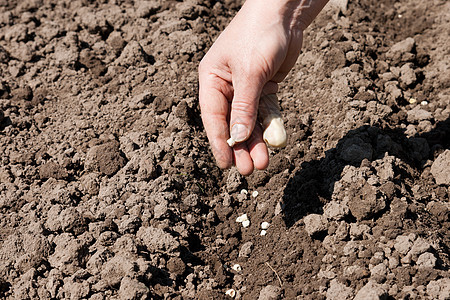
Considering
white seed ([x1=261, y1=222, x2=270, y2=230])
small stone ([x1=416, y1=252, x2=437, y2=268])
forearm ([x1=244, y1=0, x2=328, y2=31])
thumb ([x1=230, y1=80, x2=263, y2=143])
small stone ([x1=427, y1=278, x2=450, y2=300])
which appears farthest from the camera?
white seed ([x1=261, y1=222, x2=270, y2=230])

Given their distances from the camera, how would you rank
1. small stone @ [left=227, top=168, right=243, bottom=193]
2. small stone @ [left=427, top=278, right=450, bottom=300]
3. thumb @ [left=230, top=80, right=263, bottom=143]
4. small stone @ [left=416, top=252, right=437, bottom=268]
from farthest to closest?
small stone @ [left=227, top=168, right=243, bottom=193] < thumb @ [left=230, top=80, right=263, bottom=143] < small stone @ [left=416, top=252, right=437, bottom=268] < small stone @ [left=427, top=278, right=450, bottom=300]

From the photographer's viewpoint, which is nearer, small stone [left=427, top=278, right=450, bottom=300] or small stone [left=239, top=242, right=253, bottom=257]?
Result: small stone [left=427, top=278, right=450, bottom=300]

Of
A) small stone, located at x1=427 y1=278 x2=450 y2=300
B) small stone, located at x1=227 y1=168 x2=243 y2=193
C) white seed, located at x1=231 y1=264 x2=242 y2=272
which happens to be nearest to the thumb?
small stone, located at x1=227 y1=168 x2=243 y2=193

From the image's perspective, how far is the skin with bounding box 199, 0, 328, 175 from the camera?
8.96ft

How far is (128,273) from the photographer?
2.69 meters

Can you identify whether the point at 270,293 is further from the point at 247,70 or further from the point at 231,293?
the point at 247,70

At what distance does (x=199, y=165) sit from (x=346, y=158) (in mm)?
927

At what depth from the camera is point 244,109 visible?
2.70 metres

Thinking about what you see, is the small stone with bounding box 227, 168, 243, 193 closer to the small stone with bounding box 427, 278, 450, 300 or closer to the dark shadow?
the dark shadow

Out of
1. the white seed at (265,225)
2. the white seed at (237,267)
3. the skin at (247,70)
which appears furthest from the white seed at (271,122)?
the white seed at (237,267)

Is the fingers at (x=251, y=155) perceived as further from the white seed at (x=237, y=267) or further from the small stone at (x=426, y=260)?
the small stone at (x=426, y=260)

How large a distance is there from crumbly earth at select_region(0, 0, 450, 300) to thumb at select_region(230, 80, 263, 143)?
62 cm

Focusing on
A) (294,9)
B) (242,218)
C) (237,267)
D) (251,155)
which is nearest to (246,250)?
(237,267)

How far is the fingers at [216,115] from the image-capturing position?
9.34 feet
